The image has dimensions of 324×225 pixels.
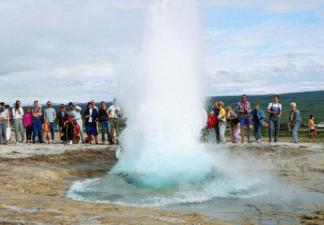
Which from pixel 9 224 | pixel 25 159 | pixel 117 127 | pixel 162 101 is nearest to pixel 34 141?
pixel 117 127

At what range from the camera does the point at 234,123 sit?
62.1 ft

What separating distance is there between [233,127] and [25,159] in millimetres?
7041

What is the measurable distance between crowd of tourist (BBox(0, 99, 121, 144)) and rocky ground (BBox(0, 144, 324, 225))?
1.08m

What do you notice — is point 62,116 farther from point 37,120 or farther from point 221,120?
point 221,120

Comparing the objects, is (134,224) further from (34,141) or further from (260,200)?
(34,141)

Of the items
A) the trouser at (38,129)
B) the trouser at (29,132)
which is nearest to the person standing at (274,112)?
the trouser at (38,129)

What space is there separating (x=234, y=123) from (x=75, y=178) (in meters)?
7.00

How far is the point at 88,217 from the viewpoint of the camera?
25.6 ft

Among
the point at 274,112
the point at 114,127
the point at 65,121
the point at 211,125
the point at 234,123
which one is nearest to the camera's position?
the point at 274,112

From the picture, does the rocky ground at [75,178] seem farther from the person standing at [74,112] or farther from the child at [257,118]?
the person standing at [74,112]

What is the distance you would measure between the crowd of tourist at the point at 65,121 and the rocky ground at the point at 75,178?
108 centimetres

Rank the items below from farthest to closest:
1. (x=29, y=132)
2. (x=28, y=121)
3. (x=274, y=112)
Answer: (x=29, y=132) → (x=28, y=121) → (x=274, y=112)

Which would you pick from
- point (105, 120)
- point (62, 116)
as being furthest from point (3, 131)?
point (105, 120)

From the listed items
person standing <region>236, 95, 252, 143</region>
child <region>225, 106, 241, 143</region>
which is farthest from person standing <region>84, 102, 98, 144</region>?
person standing <region>236, 95, 252, 143</region>
